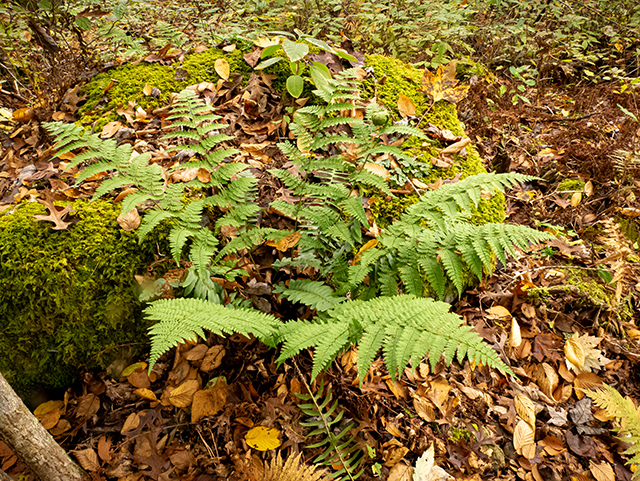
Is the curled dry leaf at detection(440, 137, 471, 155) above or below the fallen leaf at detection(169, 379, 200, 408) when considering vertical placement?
above

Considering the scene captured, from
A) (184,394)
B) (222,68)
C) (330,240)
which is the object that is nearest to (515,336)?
(330,240)

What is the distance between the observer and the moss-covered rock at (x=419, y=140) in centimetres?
283

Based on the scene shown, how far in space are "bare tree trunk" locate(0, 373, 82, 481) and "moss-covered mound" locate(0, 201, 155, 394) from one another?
2.17ft

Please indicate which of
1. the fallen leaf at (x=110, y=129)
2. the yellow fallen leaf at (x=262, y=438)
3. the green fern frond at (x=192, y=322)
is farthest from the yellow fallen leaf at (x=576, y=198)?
the fallen leaf at (x=110, y=129)

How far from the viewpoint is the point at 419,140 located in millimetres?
3252

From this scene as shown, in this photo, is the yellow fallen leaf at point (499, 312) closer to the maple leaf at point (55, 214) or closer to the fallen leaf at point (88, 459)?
the fallen leaf at point (88, 459)

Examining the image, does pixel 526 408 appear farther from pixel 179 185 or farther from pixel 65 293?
pixel 65 293

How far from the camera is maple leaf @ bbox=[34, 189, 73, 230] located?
2.18 meters

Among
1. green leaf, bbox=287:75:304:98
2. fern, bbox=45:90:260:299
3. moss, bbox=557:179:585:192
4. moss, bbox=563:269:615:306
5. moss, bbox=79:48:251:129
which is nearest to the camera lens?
fern, bbox=45:90:260:299

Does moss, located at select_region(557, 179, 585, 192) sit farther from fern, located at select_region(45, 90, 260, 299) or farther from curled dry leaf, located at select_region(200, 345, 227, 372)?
curled dry leaf, located at select_region(200, 345, 227, 372)

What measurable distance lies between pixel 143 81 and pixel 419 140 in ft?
8.29

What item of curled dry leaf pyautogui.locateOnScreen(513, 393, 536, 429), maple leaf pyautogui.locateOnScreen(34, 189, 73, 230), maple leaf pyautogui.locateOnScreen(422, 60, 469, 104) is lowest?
curled dry leaf pyautogui.locateOnScreen(513, 393, 536, 429)

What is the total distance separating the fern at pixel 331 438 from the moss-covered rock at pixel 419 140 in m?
1.31

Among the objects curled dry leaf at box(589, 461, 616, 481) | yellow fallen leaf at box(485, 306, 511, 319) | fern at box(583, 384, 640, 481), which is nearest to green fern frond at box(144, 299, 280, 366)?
yellow fallen leaf at box(485, 306, 511, 319)
